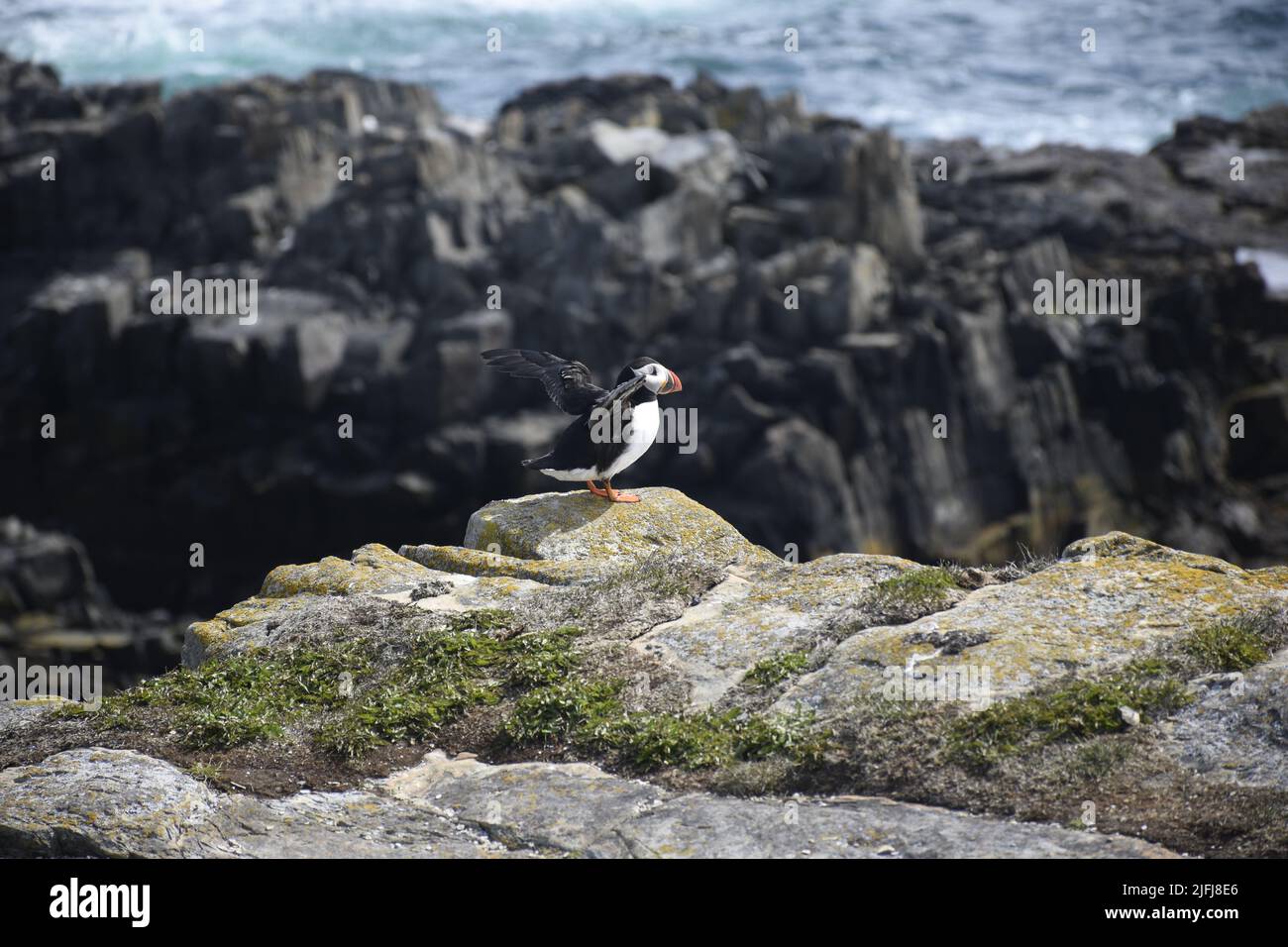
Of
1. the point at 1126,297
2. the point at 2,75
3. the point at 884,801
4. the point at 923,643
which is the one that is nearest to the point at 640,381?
the point at 923,643

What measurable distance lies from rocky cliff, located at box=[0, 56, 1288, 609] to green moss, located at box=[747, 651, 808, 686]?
27362mm

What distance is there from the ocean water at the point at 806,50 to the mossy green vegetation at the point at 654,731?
257 ft

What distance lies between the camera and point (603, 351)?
43.1 m

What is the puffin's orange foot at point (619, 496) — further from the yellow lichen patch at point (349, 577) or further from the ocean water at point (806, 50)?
the ocean water at point (806, 50)

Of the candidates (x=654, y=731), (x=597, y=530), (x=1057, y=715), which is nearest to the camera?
(x=1057, y=715)

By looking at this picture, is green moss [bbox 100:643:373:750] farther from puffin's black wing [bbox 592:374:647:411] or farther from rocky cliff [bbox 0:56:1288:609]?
rocky cliff [bbox 0:56:1288:609]

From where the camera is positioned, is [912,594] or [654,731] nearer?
[654,731]

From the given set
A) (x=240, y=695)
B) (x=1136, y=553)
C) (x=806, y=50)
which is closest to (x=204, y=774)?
(x=240, y=695)

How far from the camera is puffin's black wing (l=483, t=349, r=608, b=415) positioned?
16.3 metres

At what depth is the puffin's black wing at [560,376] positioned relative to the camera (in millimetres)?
16266

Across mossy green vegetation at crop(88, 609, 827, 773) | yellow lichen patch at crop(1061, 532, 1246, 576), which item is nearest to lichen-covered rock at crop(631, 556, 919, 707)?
mossy green vegetation at crop(88, 609, 827, 773)

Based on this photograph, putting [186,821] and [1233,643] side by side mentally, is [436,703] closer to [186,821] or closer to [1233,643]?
[186,821]

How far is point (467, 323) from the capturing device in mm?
42438

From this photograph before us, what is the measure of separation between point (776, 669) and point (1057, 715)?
2.27 m
